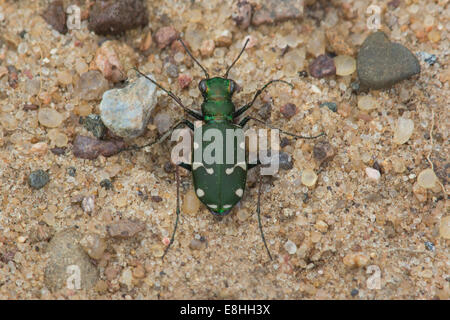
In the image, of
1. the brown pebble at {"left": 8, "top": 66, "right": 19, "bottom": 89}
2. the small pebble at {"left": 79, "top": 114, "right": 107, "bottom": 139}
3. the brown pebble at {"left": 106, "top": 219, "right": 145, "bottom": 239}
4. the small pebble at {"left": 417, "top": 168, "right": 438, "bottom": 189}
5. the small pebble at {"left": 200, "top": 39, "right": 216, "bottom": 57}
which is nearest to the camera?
the brown pebble at {"left": 106, "top": 219, "right": 145, "bottom": 239}

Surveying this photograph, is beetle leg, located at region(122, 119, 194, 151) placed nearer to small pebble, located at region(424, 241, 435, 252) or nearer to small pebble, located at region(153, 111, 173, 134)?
small pebble, located at region(153, 111, 173, 134)

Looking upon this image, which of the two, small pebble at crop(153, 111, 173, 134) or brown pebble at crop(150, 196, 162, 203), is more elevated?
small pebble at crop(153, 111, 173, 134)

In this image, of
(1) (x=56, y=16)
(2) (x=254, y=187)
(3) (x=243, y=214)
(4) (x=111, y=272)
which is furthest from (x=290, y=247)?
(1) (x=56, y=16)

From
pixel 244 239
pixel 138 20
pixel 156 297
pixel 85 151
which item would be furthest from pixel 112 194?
pixel 138 20

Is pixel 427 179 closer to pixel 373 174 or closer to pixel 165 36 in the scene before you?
pixel 373 174

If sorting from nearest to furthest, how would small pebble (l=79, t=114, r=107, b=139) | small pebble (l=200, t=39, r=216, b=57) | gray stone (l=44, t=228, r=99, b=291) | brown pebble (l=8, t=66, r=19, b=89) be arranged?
gray stone (l=44, t=228, r=99, b=291), small pebble (l=79, t=114, r=107, b=139), brown pebble (l=8, t=66, r=19, b=89), small pebble (l=200, t=39, r=216, b=57)

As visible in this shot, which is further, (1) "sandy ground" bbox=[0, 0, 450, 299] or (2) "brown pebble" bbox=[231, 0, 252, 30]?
(2) "brown pebble" bbox=[231, 0, 252, 30]

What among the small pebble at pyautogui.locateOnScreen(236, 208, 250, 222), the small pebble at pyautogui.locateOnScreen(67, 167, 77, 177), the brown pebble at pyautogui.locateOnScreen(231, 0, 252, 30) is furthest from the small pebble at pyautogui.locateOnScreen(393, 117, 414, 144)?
the small pebble at pyautogui.locateOnScreen(67, 167, 77, 177)
